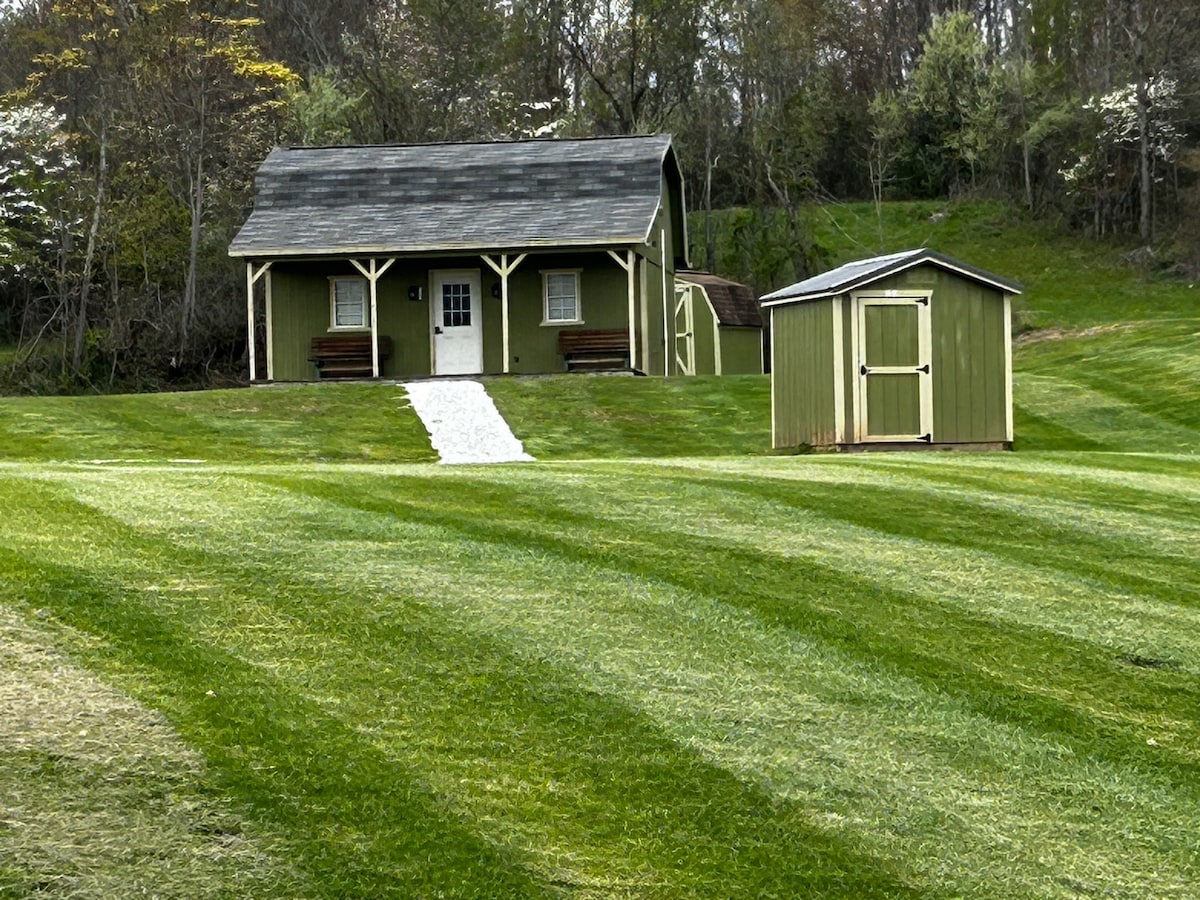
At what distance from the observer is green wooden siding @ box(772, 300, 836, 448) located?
1911 cm

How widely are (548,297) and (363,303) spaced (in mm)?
3850

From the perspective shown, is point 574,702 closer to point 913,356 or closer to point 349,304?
point 913,356

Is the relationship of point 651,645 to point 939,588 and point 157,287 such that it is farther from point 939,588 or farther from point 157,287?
point 157,287

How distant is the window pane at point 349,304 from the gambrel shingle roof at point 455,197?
4.62ft

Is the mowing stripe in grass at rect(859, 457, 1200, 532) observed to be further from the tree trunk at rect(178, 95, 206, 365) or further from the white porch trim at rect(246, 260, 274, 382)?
the tree trunk at rect(178, 95, 206, 365)

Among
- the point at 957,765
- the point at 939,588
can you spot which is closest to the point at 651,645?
the point at 957,765

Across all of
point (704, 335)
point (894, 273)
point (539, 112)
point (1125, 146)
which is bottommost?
point (704, 335)

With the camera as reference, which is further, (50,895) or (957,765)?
(957,765)

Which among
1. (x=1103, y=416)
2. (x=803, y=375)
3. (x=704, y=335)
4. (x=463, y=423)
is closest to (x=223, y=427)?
(x=463, y=423)

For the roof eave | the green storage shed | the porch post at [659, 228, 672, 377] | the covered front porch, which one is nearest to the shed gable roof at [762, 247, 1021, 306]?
the green storage shed

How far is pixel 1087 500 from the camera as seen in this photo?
39.4 ft

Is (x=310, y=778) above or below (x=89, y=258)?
below

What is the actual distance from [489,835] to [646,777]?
743 millimetres

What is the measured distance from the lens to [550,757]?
5902 millimetres
